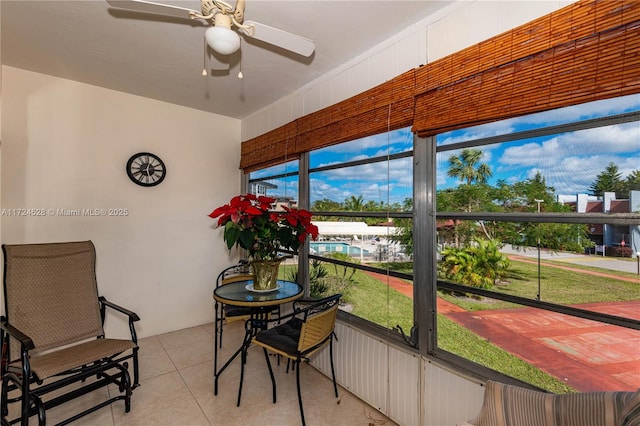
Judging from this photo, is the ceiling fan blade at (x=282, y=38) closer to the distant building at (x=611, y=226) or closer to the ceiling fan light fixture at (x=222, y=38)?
the ceiling fan light fixture at (x=222, y=38)

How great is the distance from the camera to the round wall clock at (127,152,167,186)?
3186 mm

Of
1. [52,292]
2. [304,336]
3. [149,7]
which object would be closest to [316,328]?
[304,336]

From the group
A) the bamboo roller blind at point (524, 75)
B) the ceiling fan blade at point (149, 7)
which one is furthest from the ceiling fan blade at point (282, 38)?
the bamboo roller blind at point (524, 75)

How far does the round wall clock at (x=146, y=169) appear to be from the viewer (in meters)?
3.19

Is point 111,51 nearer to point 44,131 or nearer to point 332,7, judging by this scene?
point 44,131

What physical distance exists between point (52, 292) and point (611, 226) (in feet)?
11.8

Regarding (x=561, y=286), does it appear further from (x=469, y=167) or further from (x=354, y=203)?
(x=354, y=203)

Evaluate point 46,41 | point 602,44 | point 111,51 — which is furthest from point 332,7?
point 46,41

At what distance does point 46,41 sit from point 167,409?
289 cm

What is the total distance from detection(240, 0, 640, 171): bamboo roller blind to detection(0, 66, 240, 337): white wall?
7.99 ft

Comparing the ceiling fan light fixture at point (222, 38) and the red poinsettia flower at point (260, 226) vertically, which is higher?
the ceiling fan light fixture at point (222, 38)

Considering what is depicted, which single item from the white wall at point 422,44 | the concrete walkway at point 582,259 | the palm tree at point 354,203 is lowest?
the concrete walkway at point 582,259

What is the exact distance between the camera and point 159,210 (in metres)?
3.37

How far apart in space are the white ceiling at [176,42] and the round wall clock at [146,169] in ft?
2.34
